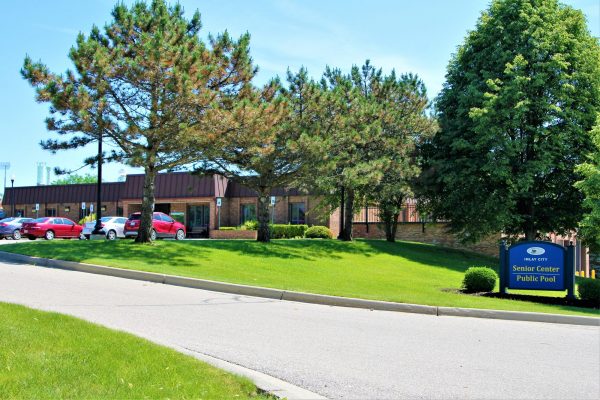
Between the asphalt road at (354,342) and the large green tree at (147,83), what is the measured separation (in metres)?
8.19

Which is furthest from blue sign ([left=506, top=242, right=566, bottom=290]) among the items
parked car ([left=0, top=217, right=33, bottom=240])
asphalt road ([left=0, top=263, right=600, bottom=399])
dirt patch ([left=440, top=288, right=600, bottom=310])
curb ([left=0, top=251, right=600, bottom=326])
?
parked car ([left=0, top=217, right=33, bottom=240])

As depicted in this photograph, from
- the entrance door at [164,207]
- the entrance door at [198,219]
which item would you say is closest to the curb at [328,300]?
the entrance door at [198,219]

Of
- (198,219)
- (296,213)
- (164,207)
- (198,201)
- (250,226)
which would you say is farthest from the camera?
(164,207)

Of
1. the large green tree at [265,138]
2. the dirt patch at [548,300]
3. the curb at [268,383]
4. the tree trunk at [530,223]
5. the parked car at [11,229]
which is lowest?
the dirt patch at [548,300]

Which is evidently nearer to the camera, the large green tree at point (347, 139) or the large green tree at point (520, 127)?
the large green tree at point (347, 139)

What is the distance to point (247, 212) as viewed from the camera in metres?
44.5

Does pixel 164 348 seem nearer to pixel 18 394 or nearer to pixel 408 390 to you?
pixel 18 394

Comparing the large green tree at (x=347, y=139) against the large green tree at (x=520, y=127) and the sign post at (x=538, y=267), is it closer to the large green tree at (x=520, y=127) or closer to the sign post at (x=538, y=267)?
the large green tree at (x=520, y=127)

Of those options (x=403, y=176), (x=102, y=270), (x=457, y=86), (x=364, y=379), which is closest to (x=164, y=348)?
(x=364, y=379)

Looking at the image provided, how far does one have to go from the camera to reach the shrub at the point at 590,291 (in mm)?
14234

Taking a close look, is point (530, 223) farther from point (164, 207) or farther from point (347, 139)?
point (164, 207)

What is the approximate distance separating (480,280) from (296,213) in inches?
1080

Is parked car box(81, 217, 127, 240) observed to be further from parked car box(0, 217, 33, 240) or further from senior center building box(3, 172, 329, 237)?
senior center building box(3, 172, 329, 237)

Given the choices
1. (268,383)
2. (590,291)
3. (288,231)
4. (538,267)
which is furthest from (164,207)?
(268,383)
